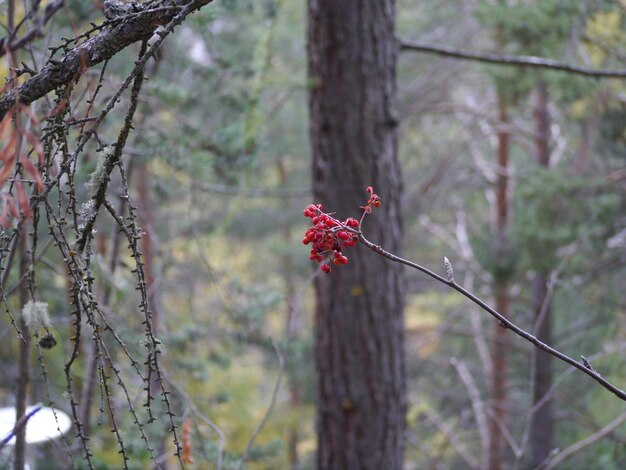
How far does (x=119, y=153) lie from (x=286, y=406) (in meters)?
15.5

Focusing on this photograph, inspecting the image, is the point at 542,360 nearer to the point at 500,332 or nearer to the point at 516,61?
the point at 500,332

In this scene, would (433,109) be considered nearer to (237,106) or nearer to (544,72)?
(544,72)

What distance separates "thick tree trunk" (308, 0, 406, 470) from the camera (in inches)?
149

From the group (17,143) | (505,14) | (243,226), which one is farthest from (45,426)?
(243,226)

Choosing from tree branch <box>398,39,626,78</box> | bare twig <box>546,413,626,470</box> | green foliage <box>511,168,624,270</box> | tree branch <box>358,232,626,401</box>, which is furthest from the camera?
green foliage <box>511,168,624,270</box>

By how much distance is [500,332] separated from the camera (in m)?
10.7

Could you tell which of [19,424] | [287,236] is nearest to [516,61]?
[19,424]

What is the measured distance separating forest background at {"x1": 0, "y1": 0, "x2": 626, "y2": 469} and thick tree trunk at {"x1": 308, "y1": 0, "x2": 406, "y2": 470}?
187 mm

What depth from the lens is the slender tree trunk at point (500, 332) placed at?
32.4 ft

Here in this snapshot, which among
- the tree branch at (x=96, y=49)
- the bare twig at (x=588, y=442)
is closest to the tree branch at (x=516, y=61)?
the bare twig at (x=588, y=442)

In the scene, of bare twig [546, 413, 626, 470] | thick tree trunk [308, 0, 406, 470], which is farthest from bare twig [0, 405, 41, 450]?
bare twig [546, 413, 626, 470]

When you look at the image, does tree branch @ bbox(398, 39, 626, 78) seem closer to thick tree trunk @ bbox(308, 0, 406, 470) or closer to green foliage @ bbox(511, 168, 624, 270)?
thick tree trunk @ bbox(308, 0, 406, 470)

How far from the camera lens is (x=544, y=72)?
22.8ft

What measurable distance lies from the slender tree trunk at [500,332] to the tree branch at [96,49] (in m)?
8.55
